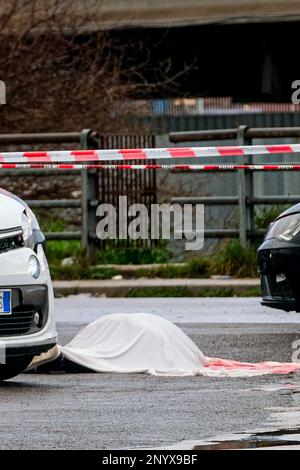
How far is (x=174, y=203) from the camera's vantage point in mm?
17406

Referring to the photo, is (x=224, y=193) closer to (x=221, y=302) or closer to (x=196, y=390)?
(x=221, y=302)

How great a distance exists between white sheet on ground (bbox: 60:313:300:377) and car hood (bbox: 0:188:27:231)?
1.14 meters

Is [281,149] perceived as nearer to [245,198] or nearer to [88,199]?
[245,198]

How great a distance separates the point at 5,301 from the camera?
877 cm

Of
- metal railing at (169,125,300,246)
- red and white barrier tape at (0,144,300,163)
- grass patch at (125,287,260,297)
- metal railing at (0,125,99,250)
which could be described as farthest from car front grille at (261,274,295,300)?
metal railing at (0,125,99,250)

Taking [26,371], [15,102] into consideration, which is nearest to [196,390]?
[26,371]

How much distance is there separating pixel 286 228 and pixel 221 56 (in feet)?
70.5

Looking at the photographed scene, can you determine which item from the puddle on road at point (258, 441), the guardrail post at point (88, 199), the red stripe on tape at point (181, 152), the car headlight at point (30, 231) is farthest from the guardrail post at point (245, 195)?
the puddle on road at point (258, 441)

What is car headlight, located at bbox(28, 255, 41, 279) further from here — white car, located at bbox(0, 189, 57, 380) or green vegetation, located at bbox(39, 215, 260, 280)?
green vegetation, located at bbox(39, 215, 260, 280)

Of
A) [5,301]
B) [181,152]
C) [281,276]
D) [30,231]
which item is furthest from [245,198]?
[5,301]

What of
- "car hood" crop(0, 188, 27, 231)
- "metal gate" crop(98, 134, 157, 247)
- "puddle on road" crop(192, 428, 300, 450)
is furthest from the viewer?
"metal gate" crop(98, 134, 157, 247)

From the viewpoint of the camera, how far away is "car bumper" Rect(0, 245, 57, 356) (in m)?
8.76

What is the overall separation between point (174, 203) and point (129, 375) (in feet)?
25.8

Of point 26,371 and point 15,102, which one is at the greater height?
point 15,102
